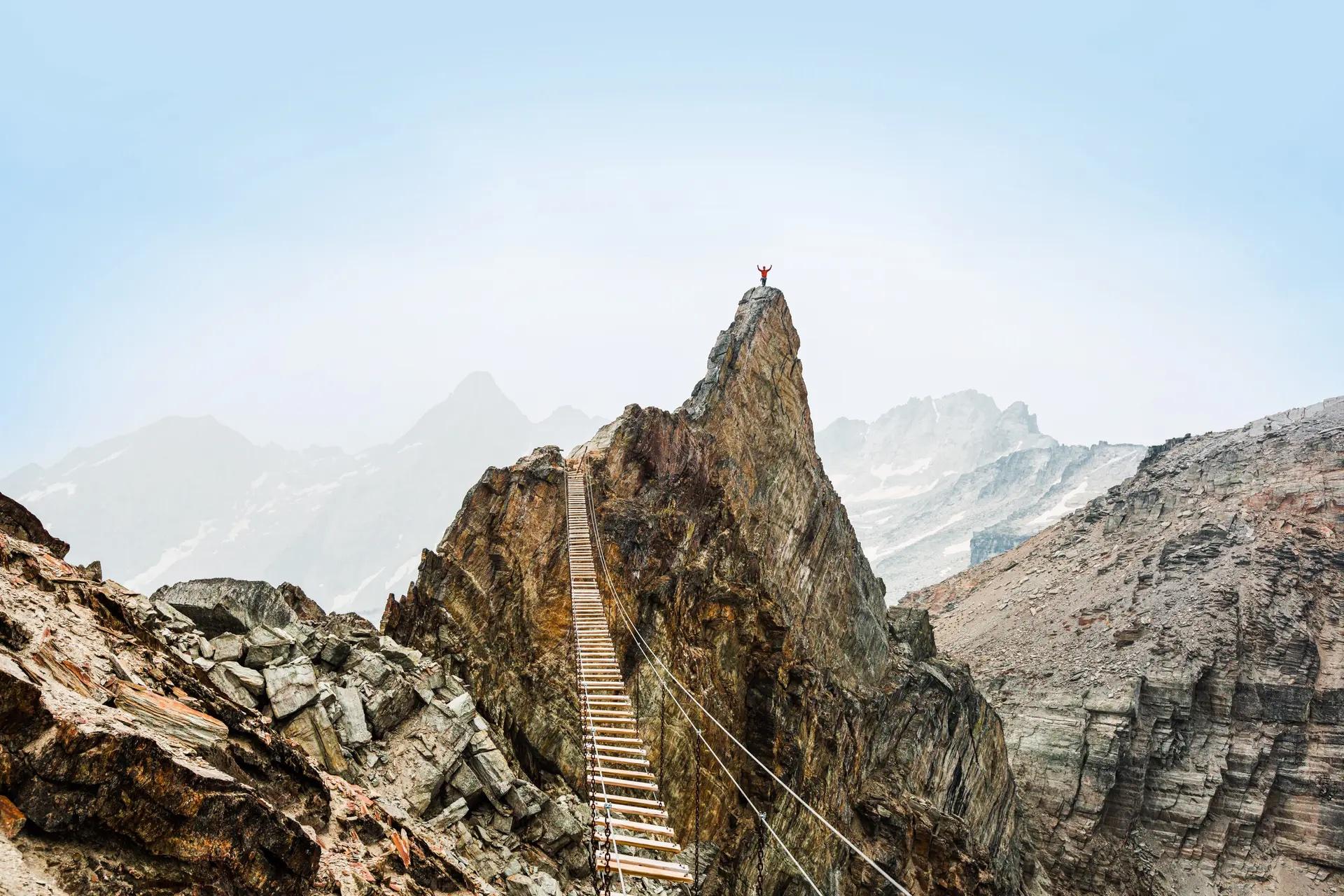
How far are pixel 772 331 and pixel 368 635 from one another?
110 feet

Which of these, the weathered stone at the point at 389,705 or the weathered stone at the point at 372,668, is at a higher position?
the weathered stone at the point at 372,668

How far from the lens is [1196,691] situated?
58.9 metres

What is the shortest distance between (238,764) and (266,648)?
4.75m

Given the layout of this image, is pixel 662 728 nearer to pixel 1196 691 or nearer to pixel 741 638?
pixel 741 638

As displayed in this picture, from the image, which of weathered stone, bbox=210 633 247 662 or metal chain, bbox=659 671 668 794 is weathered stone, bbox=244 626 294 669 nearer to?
weathered stone, bbox=210 633 247 662

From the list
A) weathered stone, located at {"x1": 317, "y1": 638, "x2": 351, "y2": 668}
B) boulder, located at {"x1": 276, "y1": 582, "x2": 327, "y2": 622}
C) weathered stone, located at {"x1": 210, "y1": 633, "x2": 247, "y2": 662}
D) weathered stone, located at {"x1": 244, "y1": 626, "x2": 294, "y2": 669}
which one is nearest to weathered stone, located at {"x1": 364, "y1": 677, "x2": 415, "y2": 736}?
weathered stone, located at {"x1": 317, "y1": 638, "x2": 351, "y2": 668}

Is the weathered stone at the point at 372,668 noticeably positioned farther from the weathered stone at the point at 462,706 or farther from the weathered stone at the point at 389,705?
the weathered stone at the point at 462,706

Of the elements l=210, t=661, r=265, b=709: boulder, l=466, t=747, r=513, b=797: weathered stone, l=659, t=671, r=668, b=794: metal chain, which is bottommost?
l=659, t=671, r=668, b=794: metal chain

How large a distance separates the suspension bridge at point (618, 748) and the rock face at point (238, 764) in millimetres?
1555

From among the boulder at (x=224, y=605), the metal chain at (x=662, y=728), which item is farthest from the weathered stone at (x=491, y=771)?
the metal chain at (x=662, y=728)

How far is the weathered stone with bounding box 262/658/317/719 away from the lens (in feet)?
39.3

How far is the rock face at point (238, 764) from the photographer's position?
654 cm

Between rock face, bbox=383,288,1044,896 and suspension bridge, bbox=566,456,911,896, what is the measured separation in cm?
46

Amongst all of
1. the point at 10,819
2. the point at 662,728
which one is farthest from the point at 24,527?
the point at 662,728
